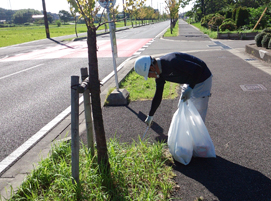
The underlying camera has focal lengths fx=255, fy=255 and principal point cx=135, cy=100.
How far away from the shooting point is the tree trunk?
2395 mm

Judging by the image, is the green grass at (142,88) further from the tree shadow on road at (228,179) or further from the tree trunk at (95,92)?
the tree trunk at (95,92)

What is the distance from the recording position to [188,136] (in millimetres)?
3033

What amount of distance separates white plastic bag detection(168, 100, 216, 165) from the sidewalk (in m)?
0.13

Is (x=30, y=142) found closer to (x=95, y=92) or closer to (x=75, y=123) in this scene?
(x=75, y=123)

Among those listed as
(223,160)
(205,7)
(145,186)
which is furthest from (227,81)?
(205,7)

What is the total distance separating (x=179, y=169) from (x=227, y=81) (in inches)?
184

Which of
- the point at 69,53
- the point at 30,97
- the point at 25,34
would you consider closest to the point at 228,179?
the point at 30,97

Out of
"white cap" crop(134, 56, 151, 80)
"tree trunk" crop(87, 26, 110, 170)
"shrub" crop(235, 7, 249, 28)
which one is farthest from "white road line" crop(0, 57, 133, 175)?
"shrub" crop(235, 7, 249, 28)

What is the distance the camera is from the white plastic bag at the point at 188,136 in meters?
3.03

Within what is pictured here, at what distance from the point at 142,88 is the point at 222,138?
3195 millimetres

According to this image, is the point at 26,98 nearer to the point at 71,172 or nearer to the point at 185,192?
the point at 71,172

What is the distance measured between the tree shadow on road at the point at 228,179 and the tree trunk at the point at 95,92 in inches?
35.9

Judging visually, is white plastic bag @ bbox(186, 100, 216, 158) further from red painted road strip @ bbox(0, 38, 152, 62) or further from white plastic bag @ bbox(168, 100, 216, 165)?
red painted road strip @ bbox(0, 38, 152, 62)

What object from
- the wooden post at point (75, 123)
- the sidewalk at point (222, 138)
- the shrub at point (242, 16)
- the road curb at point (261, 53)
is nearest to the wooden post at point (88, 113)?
the wooden post at point (75, 123)
